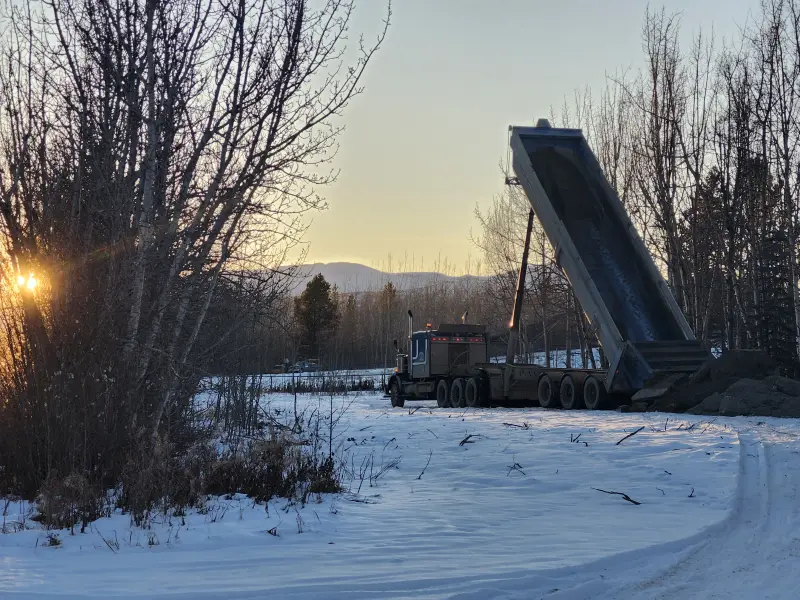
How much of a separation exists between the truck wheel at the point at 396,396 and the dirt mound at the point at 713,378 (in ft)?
32.0

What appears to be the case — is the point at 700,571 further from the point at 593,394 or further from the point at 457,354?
the point at 457,354

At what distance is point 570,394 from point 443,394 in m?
5.45

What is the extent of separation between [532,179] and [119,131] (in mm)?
10073

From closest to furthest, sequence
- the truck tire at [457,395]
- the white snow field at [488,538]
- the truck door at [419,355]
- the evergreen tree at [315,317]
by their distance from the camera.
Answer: the white snow field at [488,538]
the truck tire at [457,395]
the truck door at [419,355]
the evergreen tree at [315,317]

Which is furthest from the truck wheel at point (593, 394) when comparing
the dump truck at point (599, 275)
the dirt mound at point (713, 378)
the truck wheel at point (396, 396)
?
the truck wheel at point (396, 396)

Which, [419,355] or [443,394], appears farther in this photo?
[419,355]

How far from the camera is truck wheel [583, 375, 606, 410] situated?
16156 millimetres

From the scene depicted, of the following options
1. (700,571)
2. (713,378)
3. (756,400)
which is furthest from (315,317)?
(700,571)

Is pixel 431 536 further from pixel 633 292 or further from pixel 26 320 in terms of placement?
pixel 633 292

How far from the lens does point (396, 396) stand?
23.0m

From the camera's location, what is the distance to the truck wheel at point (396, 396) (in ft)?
74.8

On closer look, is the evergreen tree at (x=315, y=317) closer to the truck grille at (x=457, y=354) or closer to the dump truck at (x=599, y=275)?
the truck grille at (x=457, y=354)

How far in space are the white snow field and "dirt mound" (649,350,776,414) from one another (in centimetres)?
452

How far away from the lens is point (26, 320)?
22.6 ft
